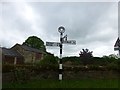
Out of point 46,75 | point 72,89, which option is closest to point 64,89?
point 72,89

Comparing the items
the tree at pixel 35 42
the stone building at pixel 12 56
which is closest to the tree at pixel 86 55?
the stone building at pixel 12 56

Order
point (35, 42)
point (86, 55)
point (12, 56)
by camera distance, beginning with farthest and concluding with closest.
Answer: point (35, 42), point (12, 56), point (86, 55)

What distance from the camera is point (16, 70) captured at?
474 inches

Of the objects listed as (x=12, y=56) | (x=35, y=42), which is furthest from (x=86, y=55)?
(x=35, y=42)

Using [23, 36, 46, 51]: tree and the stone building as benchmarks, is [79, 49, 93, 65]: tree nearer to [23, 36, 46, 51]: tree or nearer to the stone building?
the stone building

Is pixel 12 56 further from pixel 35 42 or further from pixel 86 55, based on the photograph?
pixel 86 55

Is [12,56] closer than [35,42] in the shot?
Yes

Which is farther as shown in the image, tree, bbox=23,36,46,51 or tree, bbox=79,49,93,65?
tree, bbox=23,36,46,51

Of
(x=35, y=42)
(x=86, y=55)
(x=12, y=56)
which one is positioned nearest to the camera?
(x=86, y=55)

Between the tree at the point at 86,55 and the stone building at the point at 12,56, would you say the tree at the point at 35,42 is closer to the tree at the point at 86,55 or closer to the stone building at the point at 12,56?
the stone building at the point at 12,56

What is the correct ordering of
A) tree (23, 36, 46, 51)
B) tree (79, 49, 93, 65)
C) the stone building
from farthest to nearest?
tree (23, 36, 46, 51) < the stone building < tree (79, 49, 93, 65)

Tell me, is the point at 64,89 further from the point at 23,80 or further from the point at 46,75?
the point at 46,75

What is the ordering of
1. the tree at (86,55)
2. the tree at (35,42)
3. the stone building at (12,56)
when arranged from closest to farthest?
1. the tree at (86,55)
2. the stone building at (12,56)
3. the tree at (35,42)

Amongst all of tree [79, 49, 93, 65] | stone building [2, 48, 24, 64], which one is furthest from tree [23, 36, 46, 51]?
tree [79, 49, 93, 65]
